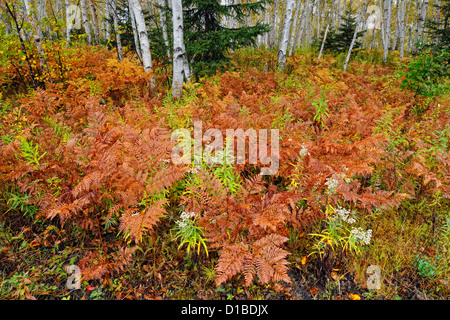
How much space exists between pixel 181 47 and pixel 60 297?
5457 mm

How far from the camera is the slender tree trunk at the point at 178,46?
563cm

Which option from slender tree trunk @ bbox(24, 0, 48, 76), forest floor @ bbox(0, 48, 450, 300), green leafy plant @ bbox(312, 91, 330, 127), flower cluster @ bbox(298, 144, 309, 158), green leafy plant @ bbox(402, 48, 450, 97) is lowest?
forest floor @ bbox(0, 48, 450, 300)

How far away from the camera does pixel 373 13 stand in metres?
20.7

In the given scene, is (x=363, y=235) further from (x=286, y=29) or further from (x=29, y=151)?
(x=286, y=29)

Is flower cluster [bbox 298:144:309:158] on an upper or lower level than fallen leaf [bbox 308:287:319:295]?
upper

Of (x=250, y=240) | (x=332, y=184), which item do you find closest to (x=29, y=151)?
(x=250, y=240)

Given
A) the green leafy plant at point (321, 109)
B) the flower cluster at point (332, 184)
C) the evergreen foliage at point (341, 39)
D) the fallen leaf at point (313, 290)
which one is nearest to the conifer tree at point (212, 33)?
the green leafy plant at point (321, 109)

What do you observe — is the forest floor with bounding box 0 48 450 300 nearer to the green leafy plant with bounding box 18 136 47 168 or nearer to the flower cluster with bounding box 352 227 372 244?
the green leafy plant with bounding box 18 136 47 168

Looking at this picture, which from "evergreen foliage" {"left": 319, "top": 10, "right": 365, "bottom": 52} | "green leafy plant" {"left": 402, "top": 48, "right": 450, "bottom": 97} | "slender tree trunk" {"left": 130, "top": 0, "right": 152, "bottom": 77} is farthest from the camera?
"evergreen foliage" {"left": 319, "top": 10, "right": 365, "bottom": 52}

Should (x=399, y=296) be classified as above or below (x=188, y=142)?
below

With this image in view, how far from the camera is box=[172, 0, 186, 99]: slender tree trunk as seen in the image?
5.63m

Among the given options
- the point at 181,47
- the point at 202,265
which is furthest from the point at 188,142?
the point at 181,47

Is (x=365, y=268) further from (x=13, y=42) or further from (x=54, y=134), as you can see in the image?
(x=13, y=42)

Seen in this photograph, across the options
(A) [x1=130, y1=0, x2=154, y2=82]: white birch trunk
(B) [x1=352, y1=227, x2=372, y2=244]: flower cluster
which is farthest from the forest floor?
(A) [x1=130, y1=0, x2=154, y2=82]: white birch trunk
